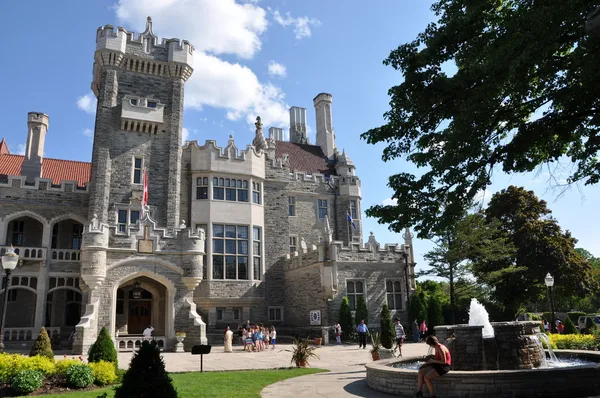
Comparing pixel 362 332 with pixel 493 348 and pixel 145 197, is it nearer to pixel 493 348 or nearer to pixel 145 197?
pixel 493 348

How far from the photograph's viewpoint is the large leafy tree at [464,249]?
33.1 metres

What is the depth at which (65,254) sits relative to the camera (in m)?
27.3

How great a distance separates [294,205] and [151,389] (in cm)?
2879

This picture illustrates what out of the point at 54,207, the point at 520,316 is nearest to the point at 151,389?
the point at 54,207

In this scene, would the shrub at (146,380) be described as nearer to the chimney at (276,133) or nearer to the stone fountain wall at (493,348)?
the stone fountain wall at (493,348)

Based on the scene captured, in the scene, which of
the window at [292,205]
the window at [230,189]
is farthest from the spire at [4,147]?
the window at [292,205]

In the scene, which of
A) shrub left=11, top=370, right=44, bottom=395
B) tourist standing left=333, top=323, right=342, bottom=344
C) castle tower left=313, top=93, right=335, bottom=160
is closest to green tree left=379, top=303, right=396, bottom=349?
tourist standing left=333, top=323, right=342, bottom=344

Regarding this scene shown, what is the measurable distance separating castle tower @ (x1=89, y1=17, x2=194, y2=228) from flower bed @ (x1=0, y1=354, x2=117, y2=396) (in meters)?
15.8

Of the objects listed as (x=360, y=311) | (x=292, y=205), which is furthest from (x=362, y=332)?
(x=292, y=205)

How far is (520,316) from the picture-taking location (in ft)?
137

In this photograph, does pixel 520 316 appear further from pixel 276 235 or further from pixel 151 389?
pixel 151 389

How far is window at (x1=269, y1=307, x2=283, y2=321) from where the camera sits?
31.7 metres

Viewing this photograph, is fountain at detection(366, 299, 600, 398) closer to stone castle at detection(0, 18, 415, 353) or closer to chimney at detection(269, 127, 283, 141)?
stone castle at detection(0, 18, 415, 353)

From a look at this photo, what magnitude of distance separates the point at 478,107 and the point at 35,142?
30.6 meters
